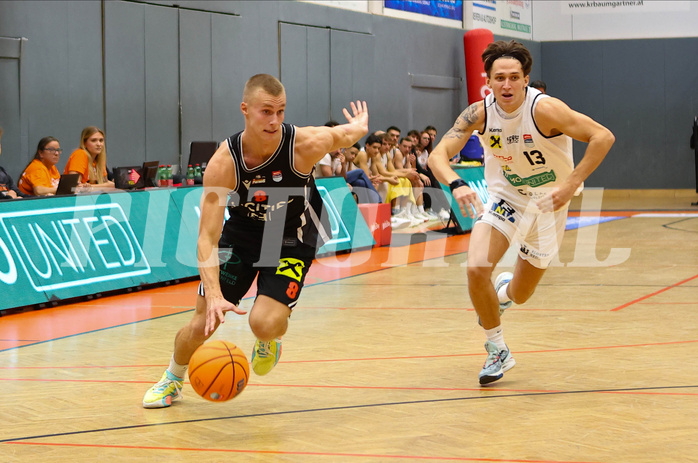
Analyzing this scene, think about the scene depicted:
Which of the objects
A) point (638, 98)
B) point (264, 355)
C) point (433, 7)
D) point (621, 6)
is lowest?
point (264, 355)

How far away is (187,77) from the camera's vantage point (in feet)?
50.1

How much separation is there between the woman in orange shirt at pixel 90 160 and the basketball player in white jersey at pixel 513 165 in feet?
21.4

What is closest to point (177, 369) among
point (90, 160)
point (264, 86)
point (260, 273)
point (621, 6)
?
point (260, 273)

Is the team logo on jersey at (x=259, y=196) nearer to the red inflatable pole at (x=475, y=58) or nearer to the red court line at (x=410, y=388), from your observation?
the red court line at (x=410, y=388)

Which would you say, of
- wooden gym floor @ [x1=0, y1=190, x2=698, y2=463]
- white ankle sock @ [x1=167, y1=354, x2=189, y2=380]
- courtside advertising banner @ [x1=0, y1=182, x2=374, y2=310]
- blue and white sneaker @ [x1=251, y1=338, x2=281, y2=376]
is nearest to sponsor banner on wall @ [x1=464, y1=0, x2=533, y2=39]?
wooden gym floor @ [x1=0, y1=190, x2=698, y2=463]

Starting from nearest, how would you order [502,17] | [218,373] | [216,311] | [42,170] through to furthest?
[216,311], [218,373], [42,170], [502,17]

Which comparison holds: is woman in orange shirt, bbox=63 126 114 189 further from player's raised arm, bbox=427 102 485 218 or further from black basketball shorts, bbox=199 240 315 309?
player's raised arm, bbox=427 102 485 218

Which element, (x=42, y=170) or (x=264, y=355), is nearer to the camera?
(x=264, y=355)

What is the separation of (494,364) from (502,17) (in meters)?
21.6

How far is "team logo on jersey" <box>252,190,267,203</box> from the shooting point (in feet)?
16.8

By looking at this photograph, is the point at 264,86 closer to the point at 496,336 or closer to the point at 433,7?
the point at 496,336

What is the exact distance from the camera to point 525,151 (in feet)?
19.0

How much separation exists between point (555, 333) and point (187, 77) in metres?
9.86

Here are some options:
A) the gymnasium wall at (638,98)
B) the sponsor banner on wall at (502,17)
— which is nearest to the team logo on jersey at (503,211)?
the sponsor banner on wall at (502,17)
